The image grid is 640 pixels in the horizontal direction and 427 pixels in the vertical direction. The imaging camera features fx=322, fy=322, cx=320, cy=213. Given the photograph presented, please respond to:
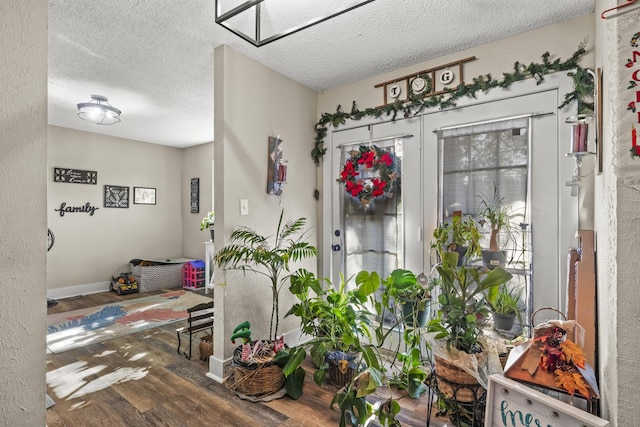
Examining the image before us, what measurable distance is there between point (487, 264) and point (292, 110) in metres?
2.13

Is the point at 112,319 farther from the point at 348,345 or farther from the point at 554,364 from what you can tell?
the point at 554,364

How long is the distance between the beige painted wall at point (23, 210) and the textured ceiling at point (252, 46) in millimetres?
1071

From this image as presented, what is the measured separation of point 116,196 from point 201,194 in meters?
1.32

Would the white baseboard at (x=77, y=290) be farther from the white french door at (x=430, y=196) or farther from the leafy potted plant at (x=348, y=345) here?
the leafy potted plant at (x=348, y=345)

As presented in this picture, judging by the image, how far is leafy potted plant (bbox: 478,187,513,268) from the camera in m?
2.21

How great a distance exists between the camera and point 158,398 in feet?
7.13

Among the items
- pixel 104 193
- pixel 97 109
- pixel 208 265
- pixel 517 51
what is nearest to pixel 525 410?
pixel 517 51

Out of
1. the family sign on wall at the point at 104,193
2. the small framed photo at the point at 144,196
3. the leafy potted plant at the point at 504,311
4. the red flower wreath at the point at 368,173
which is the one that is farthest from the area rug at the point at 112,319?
the leafy potted plant at the point at 504,311

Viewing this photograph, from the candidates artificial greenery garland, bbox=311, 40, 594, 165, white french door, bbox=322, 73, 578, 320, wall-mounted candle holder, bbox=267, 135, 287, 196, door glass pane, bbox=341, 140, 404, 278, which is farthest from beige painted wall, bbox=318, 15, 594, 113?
wall-mounted candle holder, bbox=267, 135, 287, 196

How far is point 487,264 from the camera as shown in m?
2.24

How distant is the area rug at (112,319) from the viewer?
3.22 metres

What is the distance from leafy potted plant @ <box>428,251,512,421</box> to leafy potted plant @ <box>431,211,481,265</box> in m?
0.65

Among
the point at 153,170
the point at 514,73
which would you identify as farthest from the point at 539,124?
the point at 153,170

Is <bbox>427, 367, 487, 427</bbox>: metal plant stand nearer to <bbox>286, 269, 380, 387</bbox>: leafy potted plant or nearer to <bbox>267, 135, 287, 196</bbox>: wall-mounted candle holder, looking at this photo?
<bbox>286, 269, 380, 387</bbox>: leafy potted plant
